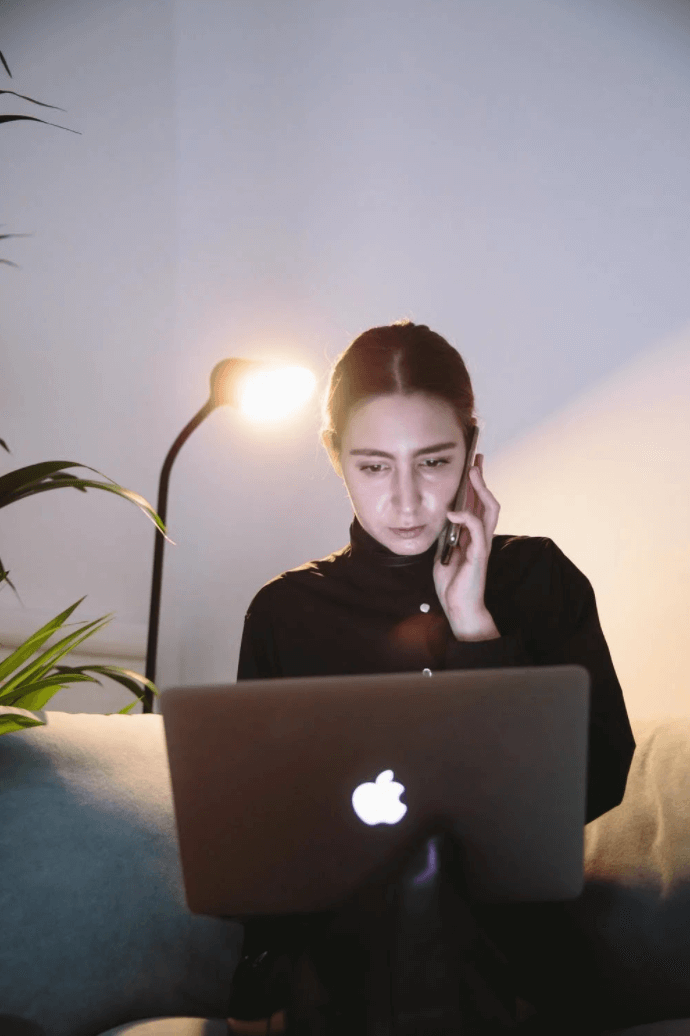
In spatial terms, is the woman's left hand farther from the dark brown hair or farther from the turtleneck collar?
the dark brown hair

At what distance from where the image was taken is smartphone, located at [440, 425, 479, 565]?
1297 millimetres

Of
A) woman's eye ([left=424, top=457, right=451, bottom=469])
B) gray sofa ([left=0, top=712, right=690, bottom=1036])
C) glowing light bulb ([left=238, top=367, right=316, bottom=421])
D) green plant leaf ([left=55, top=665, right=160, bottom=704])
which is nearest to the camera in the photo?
gray sofa ([left=0, top=712, right=690, bottom=1036])

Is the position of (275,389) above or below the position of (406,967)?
above

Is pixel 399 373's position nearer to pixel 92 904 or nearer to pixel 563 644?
pixel 563 644

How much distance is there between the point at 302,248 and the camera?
2.29 meters

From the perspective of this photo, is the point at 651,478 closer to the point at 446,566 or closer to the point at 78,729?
the point at 446,566

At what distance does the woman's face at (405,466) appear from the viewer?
1309mm

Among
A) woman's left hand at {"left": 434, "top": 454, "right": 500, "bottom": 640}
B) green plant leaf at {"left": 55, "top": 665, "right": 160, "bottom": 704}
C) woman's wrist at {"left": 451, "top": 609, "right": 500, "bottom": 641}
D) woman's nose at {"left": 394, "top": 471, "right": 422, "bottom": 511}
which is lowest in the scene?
green plant leaf at {"left": 55, "top": 665, "right": 160, "bottom": 704}

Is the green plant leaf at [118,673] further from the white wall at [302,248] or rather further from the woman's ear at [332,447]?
the white wall at [302,248]

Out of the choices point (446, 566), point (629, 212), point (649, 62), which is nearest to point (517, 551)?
point (446, 566)

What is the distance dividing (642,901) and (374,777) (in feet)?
1.91

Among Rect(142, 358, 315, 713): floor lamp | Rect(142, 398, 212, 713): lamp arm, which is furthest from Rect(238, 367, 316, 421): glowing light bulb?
Rect(142, 398, 212, 713): lamp arm

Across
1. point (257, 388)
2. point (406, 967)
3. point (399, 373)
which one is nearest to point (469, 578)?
point (399, 373)

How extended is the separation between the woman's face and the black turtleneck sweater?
50 millimetres
